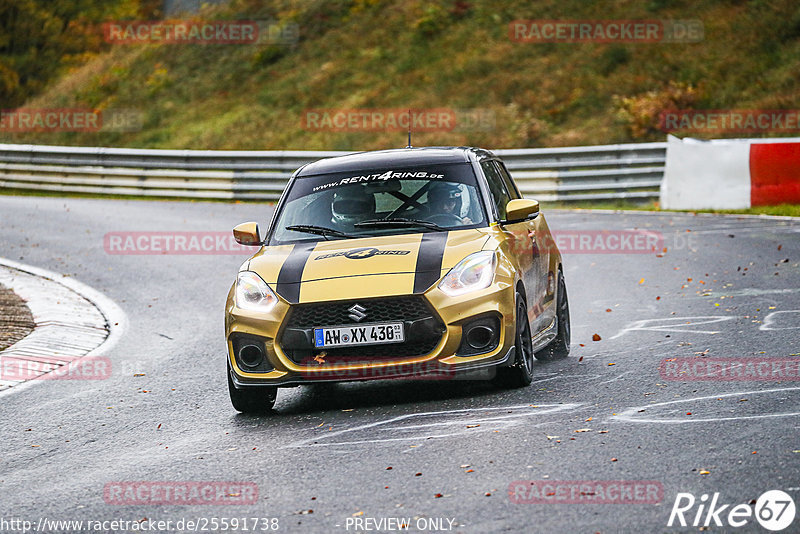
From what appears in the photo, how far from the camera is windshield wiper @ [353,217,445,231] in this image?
8211mm

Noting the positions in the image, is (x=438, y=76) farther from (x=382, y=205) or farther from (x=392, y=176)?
(x=382, y=205)

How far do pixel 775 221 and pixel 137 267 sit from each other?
9.39 m

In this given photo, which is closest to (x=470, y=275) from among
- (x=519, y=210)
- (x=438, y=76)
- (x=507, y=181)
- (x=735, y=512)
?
(x=519, y=210)

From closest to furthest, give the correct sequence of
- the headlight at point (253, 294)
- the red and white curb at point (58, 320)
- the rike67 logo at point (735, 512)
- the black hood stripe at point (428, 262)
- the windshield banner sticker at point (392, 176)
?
1. the rike67 logo at point (735, 512)
2. the black hood stripe at point (428, 262)
3. the headlight at point (253, 294)
4. the windshield banner sticker at point (392, 176)
5. the red and white curb at point (58, 320)

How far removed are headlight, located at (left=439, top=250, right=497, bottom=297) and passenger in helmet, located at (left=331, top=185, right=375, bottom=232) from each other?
1.13 metres

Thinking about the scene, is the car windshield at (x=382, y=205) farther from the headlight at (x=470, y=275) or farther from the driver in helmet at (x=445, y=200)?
the headlight at (x=470, y=275)

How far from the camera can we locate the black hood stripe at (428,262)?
7.32 m

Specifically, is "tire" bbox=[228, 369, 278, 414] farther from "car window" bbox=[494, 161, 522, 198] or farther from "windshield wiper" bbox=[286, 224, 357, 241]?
"car window" bbox=[494, 161, 522, 198]

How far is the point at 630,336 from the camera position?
974 centimetres

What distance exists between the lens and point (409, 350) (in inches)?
286

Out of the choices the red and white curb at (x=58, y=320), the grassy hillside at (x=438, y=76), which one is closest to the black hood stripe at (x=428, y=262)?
the red and white curb at (x=58, y=320)

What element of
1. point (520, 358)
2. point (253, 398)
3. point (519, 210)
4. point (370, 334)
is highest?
point (519, 210)

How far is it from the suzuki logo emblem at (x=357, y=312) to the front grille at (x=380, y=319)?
0.06 feet

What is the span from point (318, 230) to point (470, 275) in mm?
1370
